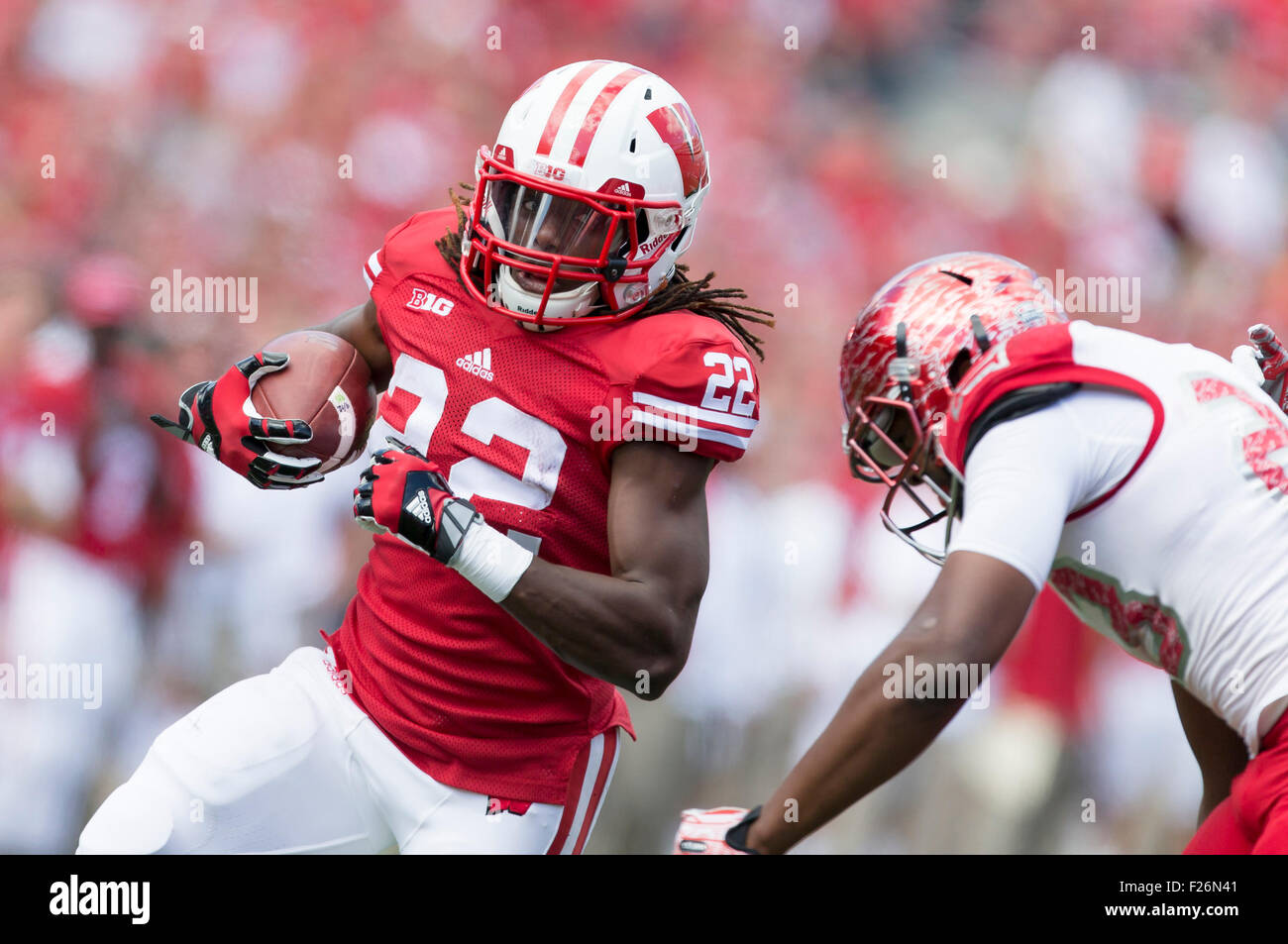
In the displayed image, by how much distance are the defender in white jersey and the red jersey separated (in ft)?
1.56

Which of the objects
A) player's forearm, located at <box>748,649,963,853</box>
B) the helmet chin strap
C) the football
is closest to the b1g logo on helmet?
the helmet chin strap

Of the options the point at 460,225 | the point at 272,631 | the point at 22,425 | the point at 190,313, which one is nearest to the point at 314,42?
the point at 190,313

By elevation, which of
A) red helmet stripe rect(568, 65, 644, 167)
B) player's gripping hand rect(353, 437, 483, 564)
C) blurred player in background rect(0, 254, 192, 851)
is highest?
red helmet stripe rect(568, 65, 644, 167)

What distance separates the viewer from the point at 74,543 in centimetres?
407

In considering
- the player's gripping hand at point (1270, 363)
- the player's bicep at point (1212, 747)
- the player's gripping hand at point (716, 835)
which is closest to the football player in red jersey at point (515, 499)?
the player's gripping hand at point (716, 835)

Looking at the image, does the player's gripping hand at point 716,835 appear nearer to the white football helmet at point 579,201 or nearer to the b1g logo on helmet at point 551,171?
the white football helmet at point 579,201

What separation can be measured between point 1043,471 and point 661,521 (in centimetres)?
73

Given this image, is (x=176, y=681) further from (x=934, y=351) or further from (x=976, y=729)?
(x=934, y=351)

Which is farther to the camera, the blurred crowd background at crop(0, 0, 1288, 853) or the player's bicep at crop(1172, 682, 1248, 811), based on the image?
the blurred crowd background at crop(0, 0, 1288, 853)

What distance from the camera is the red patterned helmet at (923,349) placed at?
7.06 feet

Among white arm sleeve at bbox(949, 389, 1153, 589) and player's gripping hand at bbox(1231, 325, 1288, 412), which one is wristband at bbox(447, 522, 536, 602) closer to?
white arm sleeve at bbox(949, 389, 1153, 589)

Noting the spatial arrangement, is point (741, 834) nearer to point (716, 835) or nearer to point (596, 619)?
point (716, 835)

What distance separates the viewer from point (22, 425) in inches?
161

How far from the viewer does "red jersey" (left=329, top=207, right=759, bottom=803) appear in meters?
2.44
